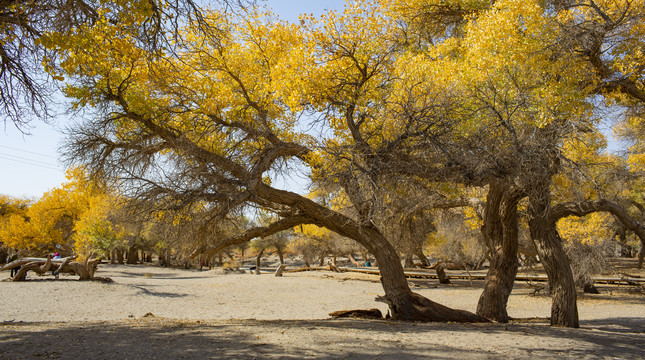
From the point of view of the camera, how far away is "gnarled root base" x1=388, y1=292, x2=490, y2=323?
8445 millimetres

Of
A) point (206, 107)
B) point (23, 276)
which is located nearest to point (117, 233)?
point (23, 276)

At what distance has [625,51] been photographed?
772 centimetres

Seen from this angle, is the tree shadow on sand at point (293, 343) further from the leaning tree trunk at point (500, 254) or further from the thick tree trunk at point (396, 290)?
the leaning tree trunk at point (500, 254)

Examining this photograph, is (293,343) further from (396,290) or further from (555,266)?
(555,266)

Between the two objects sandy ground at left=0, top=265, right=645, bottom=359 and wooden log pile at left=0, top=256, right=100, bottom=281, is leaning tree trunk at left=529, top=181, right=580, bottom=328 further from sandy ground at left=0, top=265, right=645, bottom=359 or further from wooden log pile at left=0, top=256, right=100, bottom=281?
wooden log pile at left=0, top=256, right=100, bottom=281

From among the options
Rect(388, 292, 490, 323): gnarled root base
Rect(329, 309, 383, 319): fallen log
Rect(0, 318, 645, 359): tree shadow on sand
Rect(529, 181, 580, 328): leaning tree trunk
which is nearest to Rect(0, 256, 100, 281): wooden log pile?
Rect(0, 318, 645, 359): tree shadow on sand

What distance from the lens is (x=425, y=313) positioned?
334 inches

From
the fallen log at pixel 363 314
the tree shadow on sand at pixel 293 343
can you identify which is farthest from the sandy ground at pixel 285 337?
the fallen log at pixel 363 314

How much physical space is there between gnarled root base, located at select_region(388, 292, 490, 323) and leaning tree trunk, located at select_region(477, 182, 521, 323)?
533 millimetres

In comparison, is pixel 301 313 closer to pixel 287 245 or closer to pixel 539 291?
pixel 539 291

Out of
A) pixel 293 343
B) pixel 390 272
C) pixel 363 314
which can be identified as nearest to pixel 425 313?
pixel 390 272

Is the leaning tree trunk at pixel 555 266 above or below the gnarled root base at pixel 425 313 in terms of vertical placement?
above

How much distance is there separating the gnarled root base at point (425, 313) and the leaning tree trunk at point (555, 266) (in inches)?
62.0

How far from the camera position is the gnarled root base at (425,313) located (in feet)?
27.7
